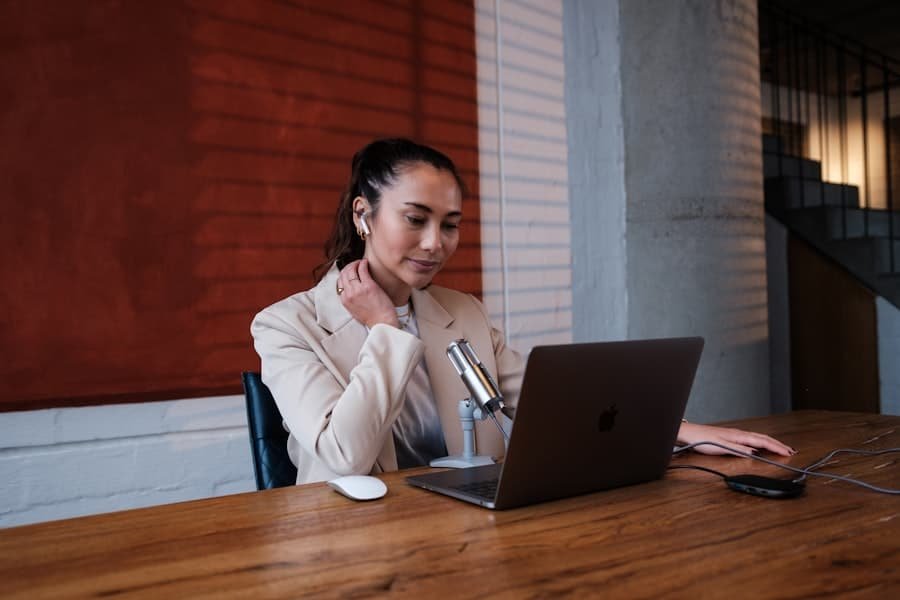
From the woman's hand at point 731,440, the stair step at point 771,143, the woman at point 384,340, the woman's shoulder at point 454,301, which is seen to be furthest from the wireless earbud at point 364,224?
the stair step at point 771,143

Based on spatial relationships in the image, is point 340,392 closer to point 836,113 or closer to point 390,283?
point 390,283

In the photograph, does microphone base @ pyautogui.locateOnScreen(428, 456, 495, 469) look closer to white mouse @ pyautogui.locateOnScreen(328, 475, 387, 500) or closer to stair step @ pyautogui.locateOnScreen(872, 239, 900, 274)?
white mouse @ pyautogui.locateOnScreen(328, 475, 387, 500)

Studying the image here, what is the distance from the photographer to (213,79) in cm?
234

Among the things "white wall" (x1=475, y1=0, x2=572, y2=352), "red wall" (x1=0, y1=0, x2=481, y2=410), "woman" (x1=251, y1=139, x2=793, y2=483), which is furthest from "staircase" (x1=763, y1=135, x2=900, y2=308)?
"woman" (x1=251, y1=139, x2=793, y2=483)

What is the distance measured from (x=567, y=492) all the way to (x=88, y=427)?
1.57 meters

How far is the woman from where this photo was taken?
4.62ft

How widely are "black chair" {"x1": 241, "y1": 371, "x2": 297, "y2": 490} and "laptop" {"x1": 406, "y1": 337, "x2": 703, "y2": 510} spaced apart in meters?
0.50

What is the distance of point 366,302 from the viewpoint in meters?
1.62

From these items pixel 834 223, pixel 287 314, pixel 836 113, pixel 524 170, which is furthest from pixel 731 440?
pixel 836 113

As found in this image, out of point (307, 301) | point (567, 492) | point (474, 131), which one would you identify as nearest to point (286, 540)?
point (567, 492)

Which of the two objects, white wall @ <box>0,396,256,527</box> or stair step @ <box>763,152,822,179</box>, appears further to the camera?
stair step @ <box>763,152,822,179</box>

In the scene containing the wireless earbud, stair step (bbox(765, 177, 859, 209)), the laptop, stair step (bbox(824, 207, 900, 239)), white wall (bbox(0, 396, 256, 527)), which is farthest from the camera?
stair step (bbox(765, 177, 859, 209))

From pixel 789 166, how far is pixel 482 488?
230 inches

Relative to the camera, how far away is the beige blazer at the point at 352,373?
4.53ft
